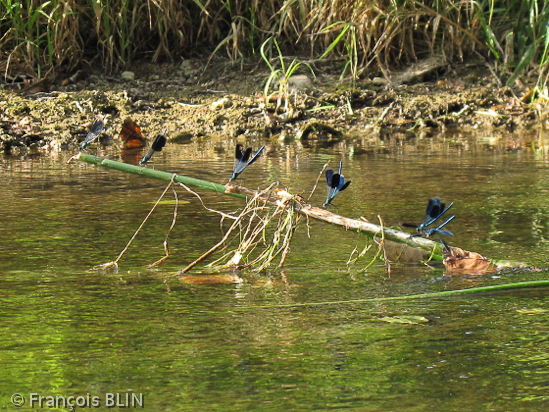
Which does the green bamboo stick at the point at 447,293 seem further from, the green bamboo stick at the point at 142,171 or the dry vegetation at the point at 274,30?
the dry vegetation at the point at 274,30

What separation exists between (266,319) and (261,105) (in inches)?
193

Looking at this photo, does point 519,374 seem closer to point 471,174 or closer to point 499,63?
point 471,174

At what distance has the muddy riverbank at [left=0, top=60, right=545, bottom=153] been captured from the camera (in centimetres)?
649

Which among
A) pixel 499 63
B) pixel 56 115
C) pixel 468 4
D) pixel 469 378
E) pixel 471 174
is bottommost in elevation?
pixel 469 378

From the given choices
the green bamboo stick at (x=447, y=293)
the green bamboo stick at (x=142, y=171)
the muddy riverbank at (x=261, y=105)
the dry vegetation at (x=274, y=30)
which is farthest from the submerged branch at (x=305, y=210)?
the dry vegetation at (x=274, y=30)

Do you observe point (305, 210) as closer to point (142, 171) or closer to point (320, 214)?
point (320, 214)

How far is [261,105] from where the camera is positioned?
6797 mm

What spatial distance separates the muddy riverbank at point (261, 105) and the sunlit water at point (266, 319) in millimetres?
2783

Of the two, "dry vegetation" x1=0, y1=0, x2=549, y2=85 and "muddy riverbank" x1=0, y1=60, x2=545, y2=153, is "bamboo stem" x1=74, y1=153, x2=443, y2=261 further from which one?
"dry vegetation" x1=0, y1=0, x2=549, y2=85

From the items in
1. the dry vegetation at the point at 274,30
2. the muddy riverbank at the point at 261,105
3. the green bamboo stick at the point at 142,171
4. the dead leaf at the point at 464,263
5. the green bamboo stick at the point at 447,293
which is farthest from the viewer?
the dry vegetation at the point at 274,30

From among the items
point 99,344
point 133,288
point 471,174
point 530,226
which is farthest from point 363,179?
point 99,344

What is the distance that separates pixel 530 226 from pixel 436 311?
1168 mm

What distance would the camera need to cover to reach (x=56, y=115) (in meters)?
6.52

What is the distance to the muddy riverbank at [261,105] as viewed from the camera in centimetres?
649
